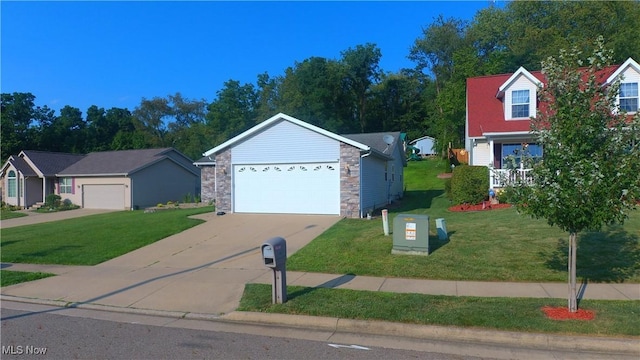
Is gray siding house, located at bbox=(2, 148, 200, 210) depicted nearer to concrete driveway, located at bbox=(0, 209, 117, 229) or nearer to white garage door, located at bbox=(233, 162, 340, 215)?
concrete driveway, located at bbox=(0, 209, 117, 229)

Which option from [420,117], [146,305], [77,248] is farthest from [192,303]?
[420,117]

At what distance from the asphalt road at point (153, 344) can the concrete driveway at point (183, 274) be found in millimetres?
1055

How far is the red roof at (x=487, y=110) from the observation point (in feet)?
67.6

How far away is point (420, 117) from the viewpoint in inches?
2402

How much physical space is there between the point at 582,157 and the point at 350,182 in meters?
11.4

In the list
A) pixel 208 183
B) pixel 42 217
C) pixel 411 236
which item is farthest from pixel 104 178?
pixel 411 236

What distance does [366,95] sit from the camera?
57.8m

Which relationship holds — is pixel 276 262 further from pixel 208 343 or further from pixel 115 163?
pixel 115 163

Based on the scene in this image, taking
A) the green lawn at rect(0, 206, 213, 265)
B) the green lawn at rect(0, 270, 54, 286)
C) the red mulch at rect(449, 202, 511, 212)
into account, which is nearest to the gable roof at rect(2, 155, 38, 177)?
the green lawn at rect(0, 206, 213, 265)

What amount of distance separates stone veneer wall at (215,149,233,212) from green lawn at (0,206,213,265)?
1640mm

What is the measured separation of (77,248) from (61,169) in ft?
76.3

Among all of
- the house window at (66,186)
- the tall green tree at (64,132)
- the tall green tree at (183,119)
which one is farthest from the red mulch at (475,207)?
the tall green tree at (64,132)

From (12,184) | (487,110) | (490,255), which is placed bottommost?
(490,255)

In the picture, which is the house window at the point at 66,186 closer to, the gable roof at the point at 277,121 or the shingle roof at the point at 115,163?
the shingle roof at the point at 115,163
